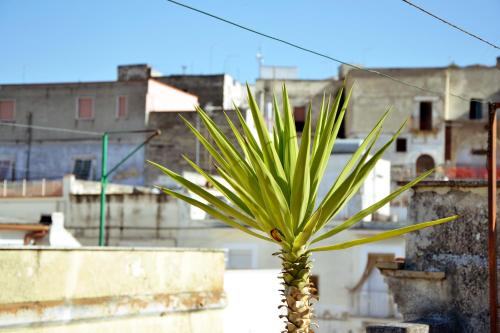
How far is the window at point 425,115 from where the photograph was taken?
5353 cm

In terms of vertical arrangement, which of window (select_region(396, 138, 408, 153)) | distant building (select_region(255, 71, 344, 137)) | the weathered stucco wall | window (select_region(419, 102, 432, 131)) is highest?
distant building (select_region(255, 71, 344, 137))

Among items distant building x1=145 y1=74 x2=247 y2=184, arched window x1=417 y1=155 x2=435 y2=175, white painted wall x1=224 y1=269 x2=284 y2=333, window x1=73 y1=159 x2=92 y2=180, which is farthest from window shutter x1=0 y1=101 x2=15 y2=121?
white painted wall x1=224 y1=269 x2=284 y2=333

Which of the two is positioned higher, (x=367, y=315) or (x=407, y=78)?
(x=407, y=78)

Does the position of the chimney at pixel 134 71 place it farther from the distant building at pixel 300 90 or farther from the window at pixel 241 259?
the window at pixel 241 259

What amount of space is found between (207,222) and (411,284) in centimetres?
2212

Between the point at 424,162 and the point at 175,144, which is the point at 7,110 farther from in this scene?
the point at 424,162

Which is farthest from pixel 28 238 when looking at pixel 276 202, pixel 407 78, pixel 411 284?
pixel 407 78

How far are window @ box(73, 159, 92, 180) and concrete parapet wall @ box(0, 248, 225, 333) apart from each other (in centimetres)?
3032

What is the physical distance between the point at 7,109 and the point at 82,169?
19.2 ft

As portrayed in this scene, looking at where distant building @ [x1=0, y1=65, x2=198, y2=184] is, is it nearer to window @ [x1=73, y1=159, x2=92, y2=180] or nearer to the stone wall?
window @ [x1=73, y1=159, x2=92, y2=180]

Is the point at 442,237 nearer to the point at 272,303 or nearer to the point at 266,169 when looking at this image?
the point at 266,169

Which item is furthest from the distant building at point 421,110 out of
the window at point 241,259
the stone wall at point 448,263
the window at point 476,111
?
the stone wall at point 448,263

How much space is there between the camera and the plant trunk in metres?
7.32

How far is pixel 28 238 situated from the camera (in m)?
27.3
